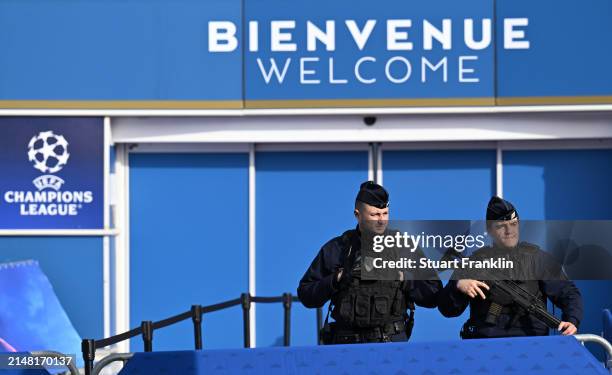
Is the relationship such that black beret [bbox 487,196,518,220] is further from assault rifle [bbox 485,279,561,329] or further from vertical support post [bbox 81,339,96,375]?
vertical support post [bbox 81,339,96,375]

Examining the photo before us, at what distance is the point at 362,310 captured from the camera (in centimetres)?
578

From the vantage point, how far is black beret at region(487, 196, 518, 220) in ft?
18.9

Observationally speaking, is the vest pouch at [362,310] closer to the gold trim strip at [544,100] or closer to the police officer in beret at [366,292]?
the police officer in beret at [366,292]

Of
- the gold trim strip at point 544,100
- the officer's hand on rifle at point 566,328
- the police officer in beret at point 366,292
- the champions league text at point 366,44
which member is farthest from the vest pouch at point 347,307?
the gold trim strip at point 544,100

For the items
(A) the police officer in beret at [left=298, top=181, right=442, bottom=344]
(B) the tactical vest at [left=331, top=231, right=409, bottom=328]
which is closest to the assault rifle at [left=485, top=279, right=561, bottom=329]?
(A) the police officer in beret at [left=298, top=181, right=442, bottom=344]

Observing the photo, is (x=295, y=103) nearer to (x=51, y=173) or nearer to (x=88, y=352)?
(x=51, y=173)

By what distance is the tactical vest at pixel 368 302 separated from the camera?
5.78 meters

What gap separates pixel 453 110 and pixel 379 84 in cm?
80

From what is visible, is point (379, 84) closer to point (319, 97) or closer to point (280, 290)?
point (319, 97)

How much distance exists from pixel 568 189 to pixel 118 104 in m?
4.78

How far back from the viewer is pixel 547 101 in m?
9.24

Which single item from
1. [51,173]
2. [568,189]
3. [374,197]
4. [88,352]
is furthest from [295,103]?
[88,352]

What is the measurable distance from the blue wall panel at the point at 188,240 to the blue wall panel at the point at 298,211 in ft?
0.73

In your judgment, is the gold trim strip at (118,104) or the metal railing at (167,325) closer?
the metal railing at (167,325)
